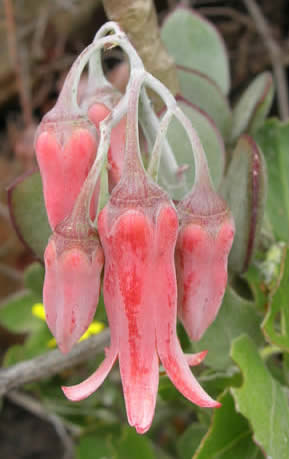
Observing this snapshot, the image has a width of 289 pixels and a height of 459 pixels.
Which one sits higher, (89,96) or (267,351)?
(89,96)

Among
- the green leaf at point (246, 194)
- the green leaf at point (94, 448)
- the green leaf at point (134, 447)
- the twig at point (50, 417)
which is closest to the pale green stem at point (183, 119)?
the green leaf at point (246, 194)

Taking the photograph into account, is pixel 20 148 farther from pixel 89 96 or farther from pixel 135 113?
pixel 135 113

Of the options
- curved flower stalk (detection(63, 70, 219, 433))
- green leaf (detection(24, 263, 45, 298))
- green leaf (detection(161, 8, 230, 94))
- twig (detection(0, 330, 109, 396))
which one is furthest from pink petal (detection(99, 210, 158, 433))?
green leaf (detection(161, 8, 230, 94))

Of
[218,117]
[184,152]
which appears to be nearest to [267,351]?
[184,152]

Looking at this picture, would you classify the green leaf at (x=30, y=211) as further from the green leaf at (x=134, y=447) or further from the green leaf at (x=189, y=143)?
the green leaf at (x=134, y=447)

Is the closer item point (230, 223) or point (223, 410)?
point (230, 223)

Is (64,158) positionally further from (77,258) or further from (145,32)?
(145,32)

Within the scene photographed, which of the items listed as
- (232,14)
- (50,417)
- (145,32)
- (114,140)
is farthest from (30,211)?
(232,14)
